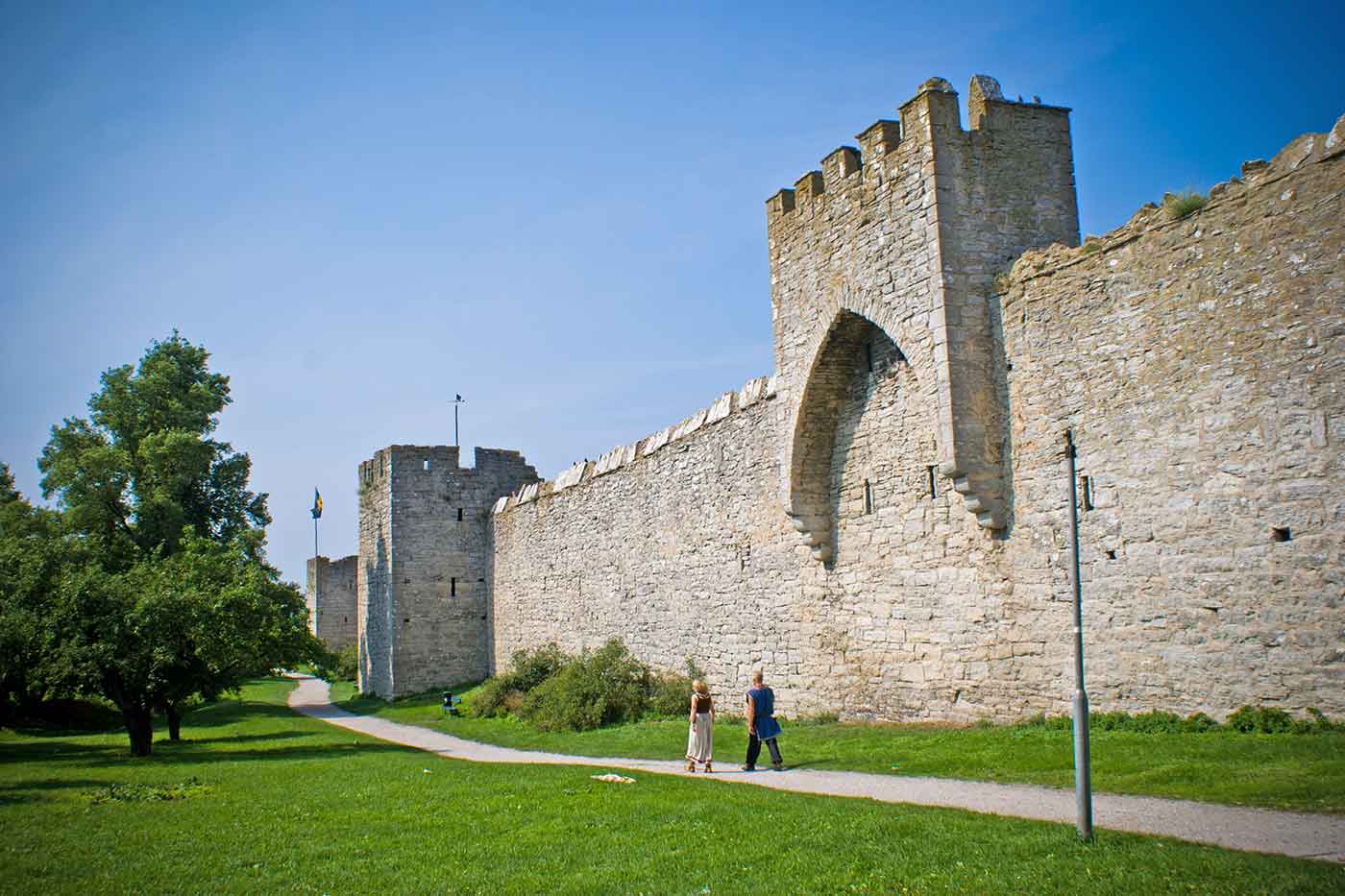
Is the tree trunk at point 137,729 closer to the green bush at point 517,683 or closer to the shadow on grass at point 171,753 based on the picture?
the shadow on grass at point 171,753

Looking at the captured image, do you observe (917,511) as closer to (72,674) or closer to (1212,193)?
(1212,193)

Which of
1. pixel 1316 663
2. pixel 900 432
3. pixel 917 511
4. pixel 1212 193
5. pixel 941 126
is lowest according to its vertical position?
pixel 1316 663

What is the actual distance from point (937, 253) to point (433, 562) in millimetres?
19737

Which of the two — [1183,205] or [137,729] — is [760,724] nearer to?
[1183,205]

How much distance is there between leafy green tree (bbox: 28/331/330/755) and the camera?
15211mm

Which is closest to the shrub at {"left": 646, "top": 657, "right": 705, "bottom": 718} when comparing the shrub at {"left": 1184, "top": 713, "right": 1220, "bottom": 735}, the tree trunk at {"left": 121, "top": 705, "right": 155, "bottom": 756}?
the tree trunk at {"left": 121, "top": 705, "right": 155, "bottom": 756}

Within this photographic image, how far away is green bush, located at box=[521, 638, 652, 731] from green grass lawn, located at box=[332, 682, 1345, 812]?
6.99 feet

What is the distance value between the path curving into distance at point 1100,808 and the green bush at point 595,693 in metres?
4.21

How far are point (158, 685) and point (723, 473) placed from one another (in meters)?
9.38

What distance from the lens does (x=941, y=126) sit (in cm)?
1161

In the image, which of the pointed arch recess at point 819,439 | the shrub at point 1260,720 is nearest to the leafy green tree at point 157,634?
the pointed arch recess at point 819,439

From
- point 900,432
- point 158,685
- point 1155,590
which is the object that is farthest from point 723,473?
point 158,685

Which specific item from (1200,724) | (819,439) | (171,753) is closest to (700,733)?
(819,439)

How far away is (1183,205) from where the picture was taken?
923 cm
